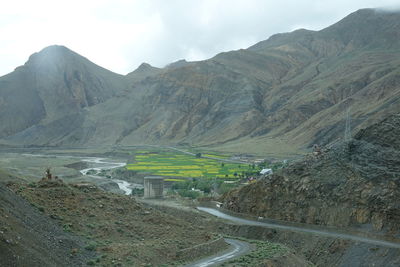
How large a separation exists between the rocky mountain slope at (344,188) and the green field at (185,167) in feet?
134

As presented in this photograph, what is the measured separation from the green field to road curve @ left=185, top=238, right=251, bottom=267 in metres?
57.1

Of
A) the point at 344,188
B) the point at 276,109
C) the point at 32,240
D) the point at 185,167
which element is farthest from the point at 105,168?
the point at 32,240

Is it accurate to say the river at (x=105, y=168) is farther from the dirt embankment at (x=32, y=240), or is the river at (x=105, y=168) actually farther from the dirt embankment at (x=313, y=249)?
the dirt embankment at (x=32, y=240)

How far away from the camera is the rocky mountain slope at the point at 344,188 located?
39.8 m

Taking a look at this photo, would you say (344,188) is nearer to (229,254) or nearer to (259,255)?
(259,255)

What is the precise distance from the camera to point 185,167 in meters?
108

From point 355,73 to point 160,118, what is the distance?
72.5 meters

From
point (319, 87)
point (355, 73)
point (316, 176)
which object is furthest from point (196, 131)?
point (316, 176)

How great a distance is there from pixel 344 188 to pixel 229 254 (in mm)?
17628

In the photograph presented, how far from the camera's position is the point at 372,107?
121750 mm

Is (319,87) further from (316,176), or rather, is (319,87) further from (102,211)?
(102,211)

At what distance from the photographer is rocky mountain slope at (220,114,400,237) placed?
130 ft

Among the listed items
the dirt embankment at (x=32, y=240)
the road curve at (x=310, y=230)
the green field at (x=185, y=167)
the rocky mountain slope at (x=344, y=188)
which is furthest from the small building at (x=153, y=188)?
the dirt embankment at (x=32, y=240)

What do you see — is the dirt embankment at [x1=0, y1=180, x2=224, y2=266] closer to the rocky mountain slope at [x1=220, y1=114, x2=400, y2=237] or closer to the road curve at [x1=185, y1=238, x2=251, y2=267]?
the road curve at [x1=185, y1=238, x2=251, y2=267]
